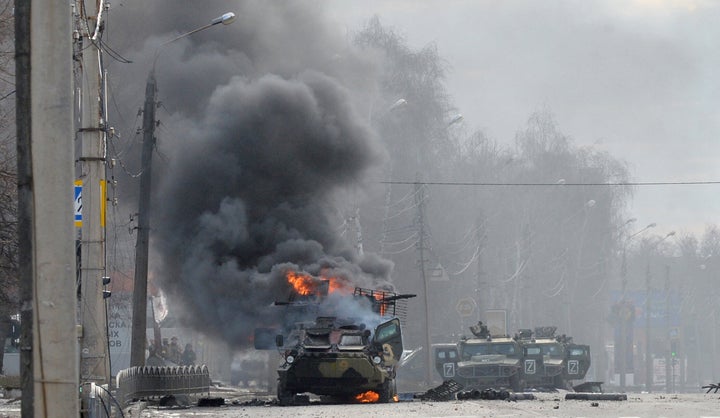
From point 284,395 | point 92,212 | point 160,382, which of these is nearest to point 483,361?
point 160,382

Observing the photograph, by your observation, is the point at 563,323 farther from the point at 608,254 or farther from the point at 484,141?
the point at 484,141

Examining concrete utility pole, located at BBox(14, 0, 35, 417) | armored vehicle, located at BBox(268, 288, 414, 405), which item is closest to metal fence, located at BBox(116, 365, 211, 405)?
armored vehicle, located at BBox(268, 288, 414, 405)

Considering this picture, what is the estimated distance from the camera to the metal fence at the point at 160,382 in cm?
2087

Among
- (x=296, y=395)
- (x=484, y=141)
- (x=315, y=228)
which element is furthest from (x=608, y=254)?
(x=296, y=395)

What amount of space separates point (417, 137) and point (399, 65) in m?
3.69

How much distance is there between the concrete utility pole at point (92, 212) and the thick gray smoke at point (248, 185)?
24.5 feet

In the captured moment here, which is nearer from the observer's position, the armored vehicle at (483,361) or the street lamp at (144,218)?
the street lamp at (144,218)

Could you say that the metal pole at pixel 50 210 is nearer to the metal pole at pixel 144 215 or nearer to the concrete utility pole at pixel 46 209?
the concrete utility pole at pixel 46 209

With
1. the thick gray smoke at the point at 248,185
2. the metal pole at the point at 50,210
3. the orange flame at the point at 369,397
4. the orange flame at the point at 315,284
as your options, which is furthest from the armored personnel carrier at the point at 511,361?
the metal pole at the point at 50,210

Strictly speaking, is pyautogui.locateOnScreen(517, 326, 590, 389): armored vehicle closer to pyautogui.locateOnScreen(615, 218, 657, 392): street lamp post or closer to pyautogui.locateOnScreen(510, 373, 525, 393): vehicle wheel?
pyautogui.locateOnScreen(510, 373, 525, 393): vehicle wheel

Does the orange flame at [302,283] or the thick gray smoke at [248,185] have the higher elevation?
the thick gray smoke at [248,185]

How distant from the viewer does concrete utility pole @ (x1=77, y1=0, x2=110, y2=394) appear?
64.2 feet

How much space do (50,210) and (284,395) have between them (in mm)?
12327

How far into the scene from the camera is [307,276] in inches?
1054
